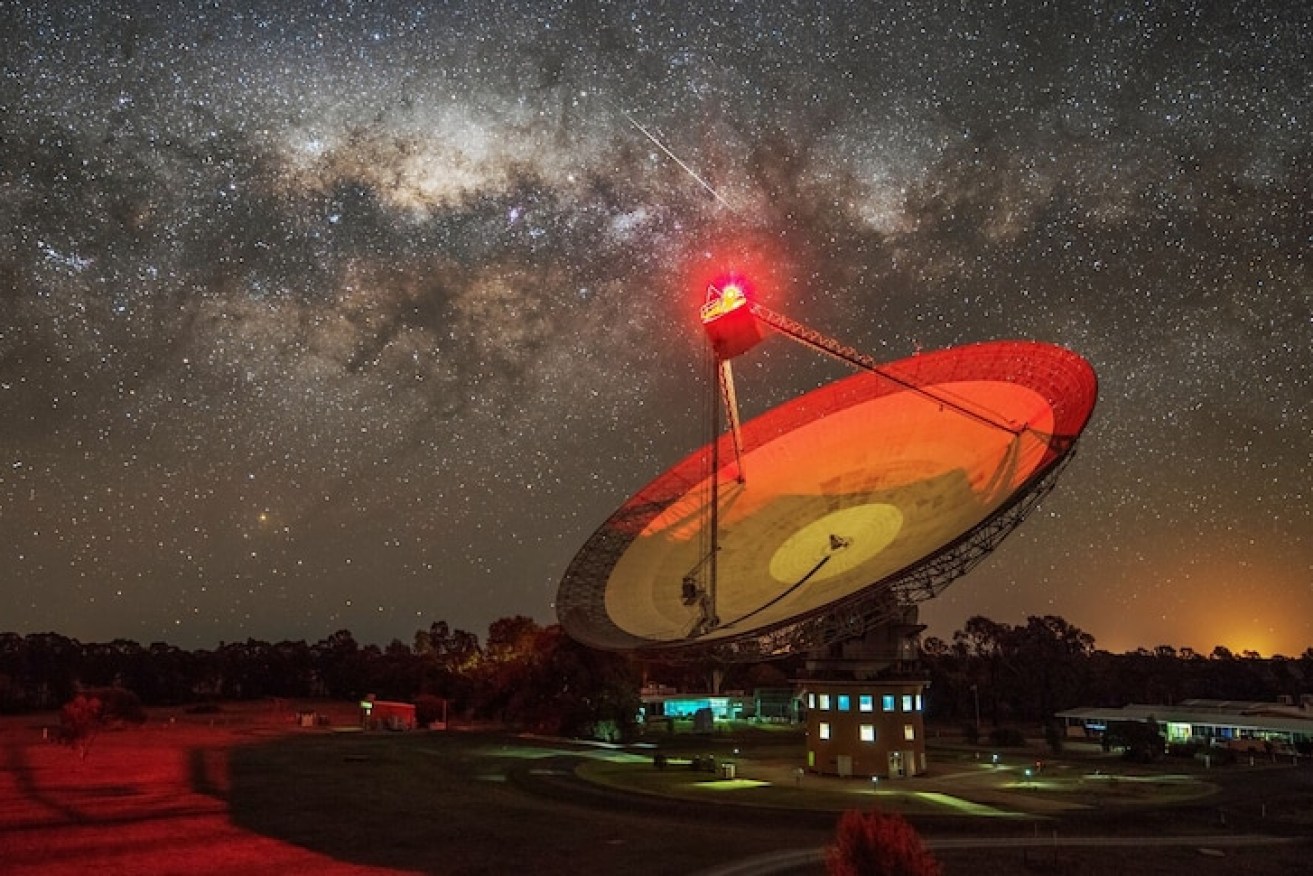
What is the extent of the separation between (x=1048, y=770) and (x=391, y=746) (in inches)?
1733

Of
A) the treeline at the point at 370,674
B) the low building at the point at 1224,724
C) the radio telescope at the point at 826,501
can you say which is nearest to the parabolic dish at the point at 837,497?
the radio telescope at the point at 826,501

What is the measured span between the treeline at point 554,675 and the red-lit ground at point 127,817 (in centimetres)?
2942

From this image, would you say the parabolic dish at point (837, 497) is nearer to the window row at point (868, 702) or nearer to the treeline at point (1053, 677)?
the window row at point (868, 702)

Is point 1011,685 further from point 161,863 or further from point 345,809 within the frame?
point 161,863

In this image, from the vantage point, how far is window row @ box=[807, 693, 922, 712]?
45969 millimetres

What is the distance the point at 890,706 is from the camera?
46.0m

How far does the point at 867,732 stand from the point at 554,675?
134 feet

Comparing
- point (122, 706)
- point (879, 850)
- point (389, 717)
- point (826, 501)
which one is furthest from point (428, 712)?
point (879, 850)

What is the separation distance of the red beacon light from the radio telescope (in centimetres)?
9

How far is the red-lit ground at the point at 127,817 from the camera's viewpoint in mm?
26609

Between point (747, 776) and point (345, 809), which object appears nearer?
point (345, 809)

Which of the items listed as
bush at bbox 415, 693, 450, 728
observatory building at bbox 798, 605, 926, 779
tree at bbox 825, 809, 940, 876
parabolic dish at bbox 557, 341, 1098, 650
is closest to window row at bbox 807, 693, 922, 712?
observatory building at bbox 798, 605, 926, 779

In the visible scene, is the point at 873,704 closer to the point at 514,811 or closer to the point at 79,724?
the point at 514,811

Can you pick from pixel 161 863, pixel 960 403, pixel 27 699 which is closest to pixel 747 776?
pixel 960 403
